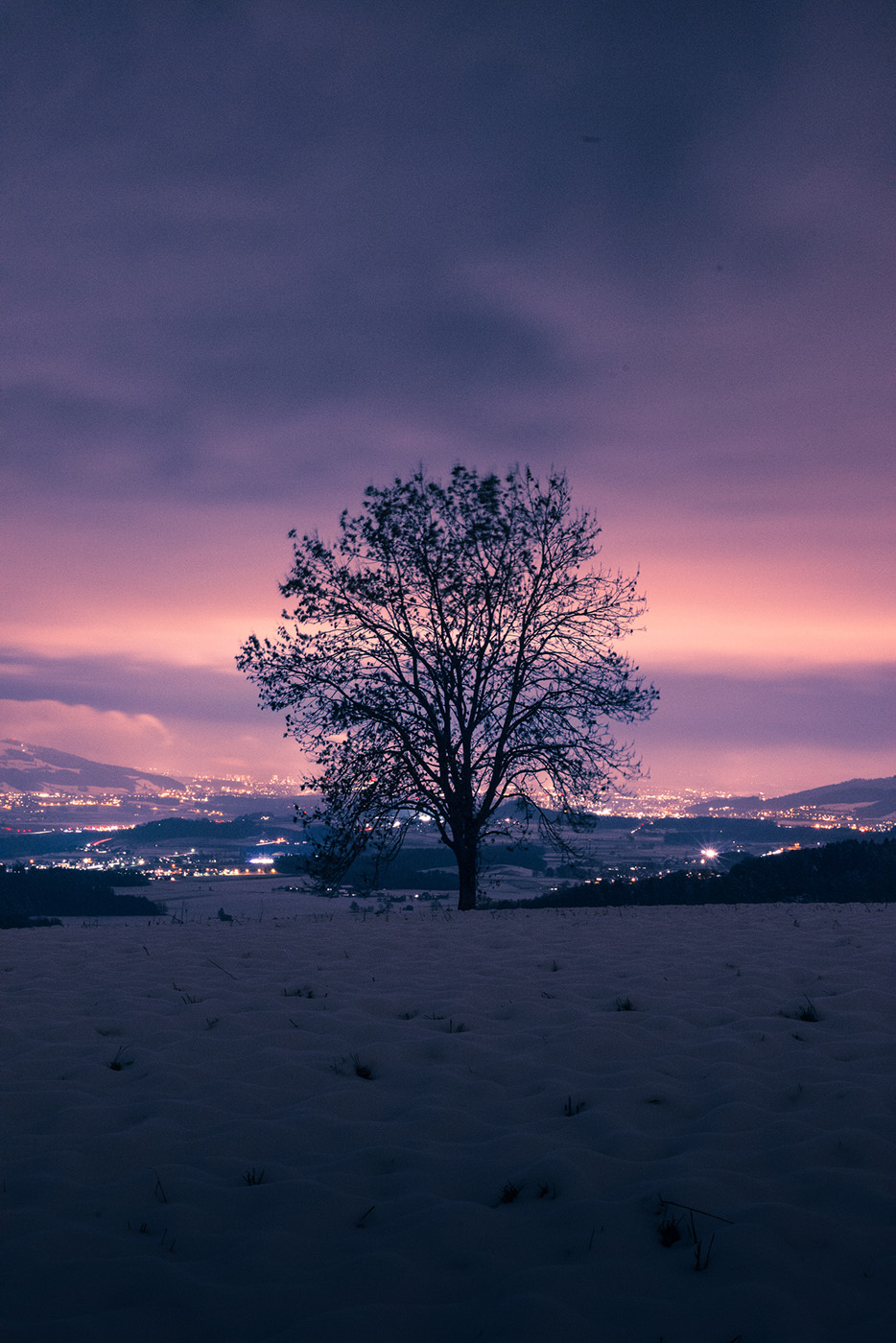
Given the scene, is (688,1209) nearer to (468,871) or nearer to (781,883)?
(468,871)

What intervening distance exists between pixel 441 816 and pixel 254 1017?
1374 centimetres

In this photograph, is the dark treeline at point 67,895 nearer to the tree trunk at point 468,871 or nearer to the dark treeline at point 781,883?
the dark treeline at point 781,883

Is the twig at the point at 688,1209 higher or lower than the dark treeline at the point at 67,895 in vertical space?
higher

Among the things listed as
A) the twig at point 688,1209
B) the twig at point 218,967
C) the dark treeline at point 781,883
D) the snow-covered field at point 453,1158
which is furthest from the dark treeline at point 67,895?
the twig at point 688,1209

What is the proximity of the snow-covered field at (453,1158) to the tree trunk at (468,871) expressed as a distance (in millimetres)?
12200

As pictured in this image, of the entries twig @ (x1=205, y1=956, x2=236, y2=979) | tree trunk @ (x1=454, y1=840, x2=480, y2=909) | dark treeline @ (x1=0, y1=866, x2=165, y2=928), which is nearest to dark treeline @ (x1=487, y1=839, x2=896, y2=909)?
tree trunk @ (x1=454, y1=840, x2=480, y2=909)

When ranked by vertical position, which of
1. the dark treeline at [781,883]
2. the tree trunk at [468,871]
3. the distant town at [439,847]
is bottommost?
the distant town at [439,847]

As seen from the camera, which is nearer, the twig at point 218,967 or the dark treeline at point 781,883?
the twig at point 218,967

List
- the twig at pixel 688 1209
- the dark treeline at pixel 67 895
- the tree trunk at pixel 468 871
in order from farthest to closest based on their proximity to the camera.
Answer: the dark treeline at pixel 67 895 < the tree trunk at pixel 468 871 < the twig at pixel 688 1209

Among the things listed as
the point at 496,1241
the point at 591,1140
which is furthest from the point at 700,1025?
the point at 496,1241

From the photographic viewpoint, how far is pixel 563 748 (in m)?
20.2

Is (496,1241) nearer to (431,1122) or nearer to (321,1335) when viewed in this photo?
(321,1335)

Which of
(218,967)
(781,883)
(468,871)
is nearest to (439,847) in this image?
(781,883)

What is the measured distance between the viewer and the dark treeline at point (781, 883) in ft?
111
